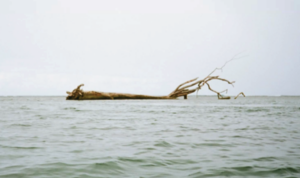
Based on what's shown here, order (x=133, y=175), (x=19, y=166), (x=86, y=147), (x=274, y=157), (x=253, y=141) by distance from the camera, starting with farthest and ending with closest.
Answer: (x=253, y=141) → (x=86, y=147) → (x=274, y=157) → (x=19, y=166) → (x=133, y=175)

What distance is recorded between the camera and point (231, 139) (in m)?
5.89

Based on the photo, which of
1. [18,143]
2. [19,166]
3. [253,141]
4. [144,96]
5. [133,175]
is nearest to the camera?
[133,175]

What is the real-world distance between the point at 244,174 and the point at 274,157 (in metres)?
1.15

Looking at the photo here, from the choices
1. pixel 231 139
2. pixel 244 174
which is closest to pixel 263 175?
pixel 244 174

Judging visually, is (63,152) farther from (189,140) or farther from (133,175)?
(189,140)

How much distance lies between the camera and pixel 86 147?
Result: 490 cm

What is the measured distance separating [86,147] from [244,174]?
2.76 metres

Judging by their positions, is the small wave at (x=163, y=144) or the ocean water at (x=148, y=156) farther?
the small wave at (x=163, y=144)

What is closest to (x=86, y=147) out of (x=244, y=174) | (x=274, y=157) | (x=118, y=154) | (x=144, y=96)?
(x=118, y=154)

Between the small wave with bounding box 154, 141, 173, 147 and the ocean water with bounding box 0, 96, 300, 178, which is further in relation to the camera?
the small wave with bounding box 154, 141, 173, 147

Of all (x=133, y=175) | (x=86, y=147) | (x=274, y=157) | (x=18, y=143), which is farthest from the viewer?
(x=18, y=143)

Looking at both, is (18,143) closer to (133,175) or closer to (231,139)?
(133,175)

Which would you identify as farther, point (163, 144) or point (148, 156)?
point (163, 144)

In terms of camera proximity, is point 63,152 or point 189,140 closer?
point 63,152
